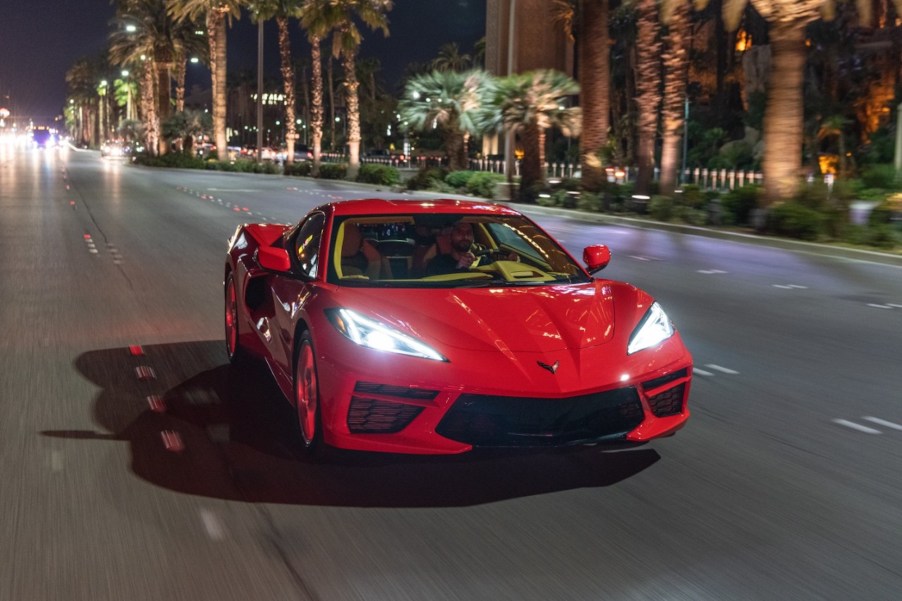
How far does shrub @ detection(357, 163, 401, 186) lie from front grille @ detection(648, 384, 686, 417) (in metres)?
40.8

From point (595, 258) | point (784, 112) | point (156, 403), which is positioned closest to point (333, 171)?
point (784, 112)

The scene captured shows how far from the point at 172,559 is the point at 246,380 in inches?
142

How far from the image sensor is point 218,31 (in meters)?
70.9

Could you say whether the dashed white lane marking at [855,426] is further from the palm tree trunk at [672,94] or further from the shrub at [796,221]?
the palm tree trunk at [672,94]

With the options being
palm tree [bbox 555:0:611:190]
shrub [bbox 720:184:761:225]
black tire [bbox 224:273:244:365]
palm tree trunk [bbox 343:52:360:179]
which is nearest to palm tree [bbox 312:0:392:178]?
palm tree trunk [bbox 343:52:360:179]

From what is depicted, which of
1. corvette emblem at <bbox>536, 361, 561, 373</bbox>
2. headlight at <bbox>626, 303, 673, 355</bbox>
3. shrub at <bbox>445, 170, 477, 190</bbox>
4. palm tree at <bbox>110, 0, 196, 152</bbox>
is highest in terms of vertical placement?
palm tree at <bbox>110, 0, 196, 152</bbox>

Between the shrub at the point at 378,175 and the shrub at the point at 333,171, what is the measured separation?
10.5 ft

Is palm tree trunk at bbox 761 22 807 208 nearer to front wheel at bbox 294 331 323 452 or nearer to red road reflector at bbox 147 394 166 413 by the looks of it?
red road reflector at bbox 147 394 166 413

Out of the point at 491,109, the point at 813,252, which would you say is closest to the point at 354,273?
the point at 813,252

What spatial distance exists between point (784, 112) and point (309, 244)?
702 inches

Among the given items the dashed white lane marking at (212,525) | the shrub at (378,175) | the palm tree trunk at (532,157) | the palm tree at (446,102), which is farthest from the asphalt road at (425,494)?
the shrub at (378,175)

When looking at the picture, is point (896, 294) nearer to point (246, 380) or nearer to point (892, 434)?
point (892, 434)

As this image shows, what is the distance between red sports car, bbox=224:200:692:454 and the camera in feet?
17.3

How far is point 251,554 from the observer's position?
466 centimetres
